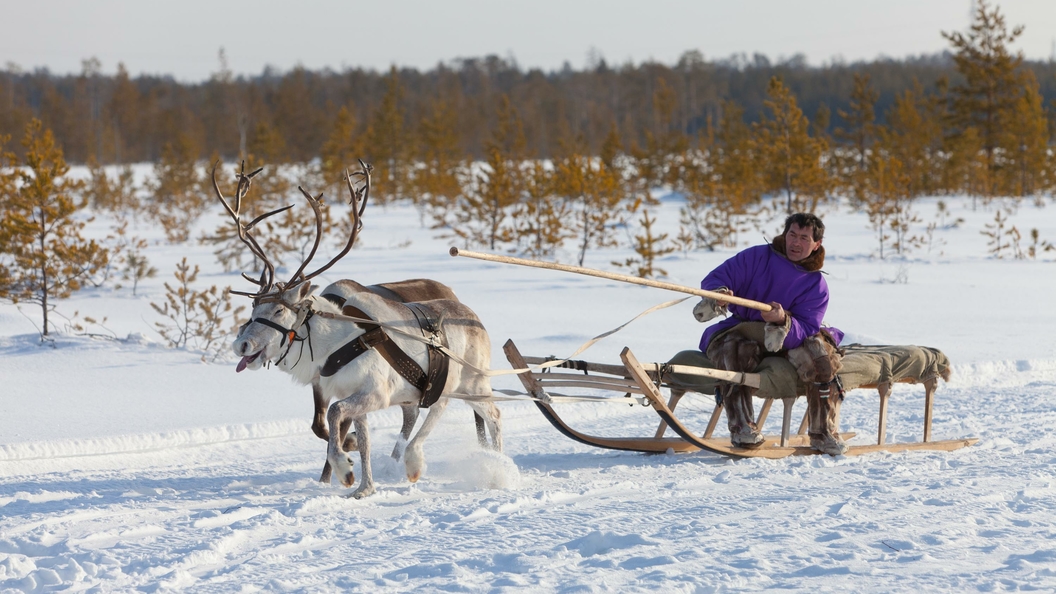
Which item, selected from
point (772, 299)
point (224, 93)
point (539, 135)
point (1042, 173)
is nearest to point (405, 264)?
point (772, 299)

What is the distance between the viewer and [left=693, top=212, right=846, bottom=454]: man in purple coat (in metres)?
5.45

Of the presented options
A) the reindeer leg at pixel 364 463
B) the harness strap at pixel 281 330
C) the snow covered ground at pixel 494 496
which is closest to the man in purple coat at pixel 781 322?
the snow covered ground at pixel 494 496

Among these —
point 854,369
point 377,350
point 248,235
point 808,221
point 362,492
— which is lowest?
point 362,492

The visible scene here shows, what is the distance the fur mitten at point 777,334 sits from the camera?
541 centimetres

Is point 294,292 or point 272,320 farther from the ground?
point 294,292

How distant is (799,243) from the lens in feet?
18.4

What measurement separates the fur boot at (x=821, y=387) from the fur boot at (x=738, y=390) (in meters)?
0.25

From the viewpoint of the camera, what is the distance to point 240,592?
337 cm

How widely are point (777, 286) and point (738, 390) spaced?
2.09ft

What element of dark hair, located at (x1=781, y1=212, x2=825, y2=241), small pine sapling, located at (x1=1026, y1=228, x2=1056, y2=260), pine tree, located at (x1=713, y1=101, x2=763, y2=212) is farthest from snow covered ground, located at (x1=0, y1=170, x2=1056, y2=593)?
pine tree, located at (x1=713, y1=101, x2=763, y2=212)

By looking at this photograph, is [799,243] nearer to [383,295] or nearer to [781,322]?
[781,322]

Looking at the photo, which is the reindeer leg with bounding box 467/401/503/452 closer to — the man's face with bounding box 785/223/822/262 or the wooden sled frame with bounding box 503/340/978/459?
the wooden sled frame with bounding box 503/340/978/459

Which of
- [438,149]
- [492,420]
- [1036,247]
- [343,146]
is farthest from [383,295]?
[438,149]

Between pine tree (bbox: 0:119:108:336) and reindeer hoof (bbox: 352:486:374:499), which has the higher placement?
pine tree (bbox: 0:119:108:336)
